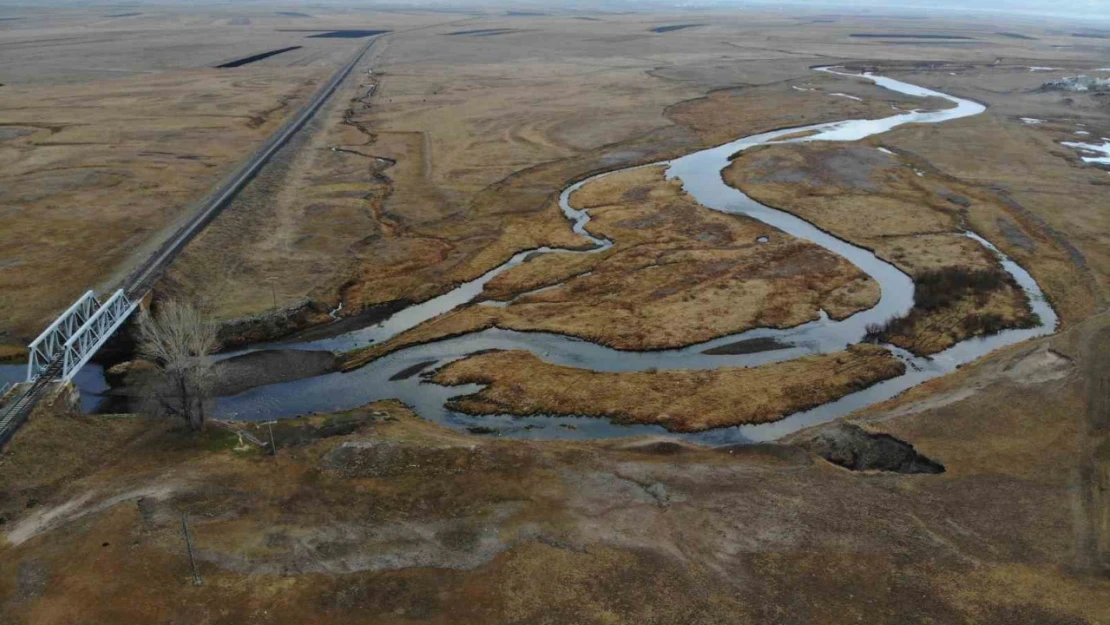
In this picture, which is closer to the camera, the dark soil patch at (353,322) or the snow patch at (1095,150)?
the dark soil patch at (353,322)

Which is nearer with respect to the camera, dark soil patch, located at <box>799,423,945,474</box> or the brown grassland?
dark soil patch, located at <box>799,423,945,474</box>

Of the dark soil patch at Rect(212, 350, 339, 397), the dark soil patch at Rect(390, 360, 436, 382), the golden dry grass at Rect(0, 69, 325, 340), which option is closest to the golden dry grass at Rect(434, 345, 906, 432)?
the dark soil patch at Rect(390, 360, 436, 382)

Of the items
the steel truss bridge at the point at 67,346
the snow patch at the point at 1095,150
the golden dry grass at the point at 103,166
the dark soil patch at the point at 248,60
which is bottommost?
the steel truss bridge at the point at 67,346

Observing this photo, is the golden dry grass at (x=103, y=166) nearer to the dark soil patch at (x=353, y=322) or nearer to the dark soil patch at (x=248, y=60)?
the dark soil patch at (x=353, y=322)

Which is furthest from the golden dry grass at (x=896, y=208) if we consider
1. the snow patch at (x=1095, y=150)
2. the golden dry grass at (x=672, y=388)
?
the snow patch at (x=1095, y=150)

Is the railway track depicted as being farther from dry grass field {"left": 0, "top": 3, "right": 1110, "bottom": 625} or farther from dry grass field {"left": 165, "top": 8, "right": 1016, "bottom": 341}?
dry grass field {"left": 165, "top": 8, "right": 1016, "bottom": 341}

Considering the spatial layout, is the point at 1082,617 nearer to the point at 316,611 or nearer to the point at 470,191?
the point at 316,611
